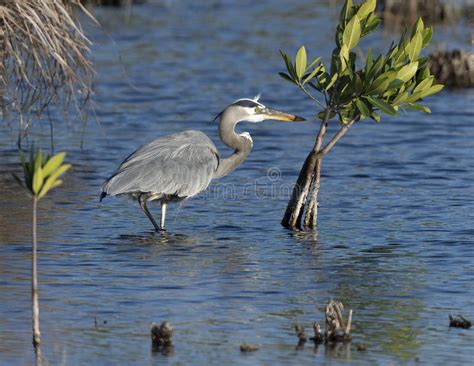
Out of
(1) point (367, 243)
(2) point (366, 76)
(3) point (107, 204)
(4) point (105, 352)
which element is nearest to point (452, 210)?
(1) point (367, 243)

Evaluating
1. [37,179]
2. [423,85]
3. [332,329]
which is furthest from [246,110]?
[37,179]

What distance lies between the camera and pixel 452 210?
1187 centimetres

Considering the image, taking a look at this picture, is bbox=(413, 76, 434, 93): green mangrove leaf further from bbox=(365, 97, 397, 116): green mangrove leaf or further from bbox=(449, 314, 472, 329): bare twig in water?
bbox=(449, 314, 472, 329): bare twig in water

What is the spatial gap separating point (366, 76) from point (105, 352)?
152 inches

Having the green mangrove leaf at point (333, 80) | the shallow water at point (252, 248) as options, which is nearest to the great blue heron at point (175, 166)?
the shallow water at point (252, 248)

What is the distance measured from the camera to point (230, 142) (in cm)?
1177

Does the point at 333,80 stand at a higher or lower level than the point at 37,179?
higher

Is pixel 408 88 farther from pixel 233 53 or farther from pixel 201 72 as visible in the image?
pixel 233 53

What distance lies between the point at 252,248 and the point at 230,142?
1.77m

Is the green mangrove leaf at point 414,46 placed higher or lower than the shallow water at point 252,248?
higher

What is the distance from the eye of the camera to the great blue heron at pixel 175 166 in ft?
35.1

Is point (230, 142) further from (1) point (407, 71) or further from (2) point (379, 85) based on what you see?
(1) point (407, 71)

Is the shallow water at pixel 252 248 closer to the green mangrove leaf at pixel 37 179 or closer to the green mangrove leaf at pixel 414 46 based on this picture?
the green mangrove leaf at pixel 37 179

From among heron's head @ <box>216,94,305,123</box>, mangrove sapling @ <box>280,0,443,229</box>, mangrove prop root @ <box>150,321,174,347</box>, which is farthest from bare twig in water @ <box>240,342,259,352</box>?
heron's head @ <box>216,94,305,123</box>
